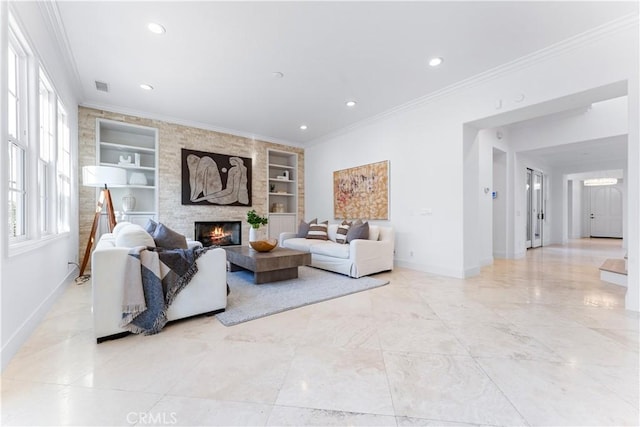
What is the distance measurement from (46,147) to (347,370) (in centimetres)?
389

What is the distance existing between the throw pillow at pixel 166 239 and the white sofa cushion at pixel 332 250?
2231 mm

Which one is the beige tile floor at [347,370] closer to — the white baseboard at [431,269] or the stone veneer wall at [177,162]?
the white baseboard at [431,269]

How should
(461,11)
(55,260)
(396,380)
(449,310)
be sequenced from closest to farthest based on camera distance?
1. (396,380)
2. (461,11)
3. (449,310)
4. (55,260)

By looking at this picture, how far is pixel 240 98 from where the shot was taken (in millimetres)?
4379

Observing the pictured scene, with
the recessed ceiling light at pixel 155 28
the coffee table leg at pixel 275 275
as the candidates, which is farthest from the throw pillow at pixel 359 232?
the recessed ceiling light at pixel 155 28

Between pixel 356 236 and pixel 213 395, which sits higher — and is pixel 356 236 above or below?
above

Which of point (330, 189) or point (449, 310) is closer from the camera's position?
point (449, 310)

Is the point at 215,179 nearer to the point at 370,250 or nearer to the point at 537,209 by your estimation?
the point at 370,250

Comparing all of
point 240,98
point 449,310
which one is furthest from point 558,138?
point 240,98

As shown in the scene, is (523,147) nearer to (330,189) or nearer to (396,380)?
(330,189)

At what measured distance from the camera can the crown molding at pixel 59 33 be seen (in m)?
2.40

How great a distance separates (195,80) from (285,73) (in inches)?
50.6

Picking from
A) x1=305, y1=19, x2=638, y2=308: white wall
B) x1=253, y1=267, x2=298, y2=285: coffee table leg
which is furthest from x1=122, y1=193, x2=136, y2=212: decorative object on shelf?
x1=305, y1=19, x2=638, y2=308: white wall

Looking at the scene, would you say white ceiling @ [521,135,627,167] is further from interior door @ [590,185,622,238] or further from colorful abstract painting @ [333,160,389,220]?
interior door @ [590,185,622,238]
